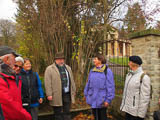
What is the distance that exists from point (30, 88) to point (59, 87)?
26.7 inches

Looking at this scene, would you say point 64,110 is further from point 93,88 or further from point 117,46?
point 117,46

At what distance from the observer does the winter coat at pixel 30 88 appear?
2.97 meters

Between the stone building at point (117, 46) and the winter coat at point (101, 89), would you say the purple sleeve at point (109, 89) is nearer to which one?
the winter coat at point (101, 89)

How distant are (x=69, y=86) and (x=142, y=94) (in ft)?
5.75

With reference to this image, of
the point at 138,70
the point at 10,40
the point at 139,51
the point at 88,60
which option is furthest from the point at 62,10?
the point at 10,40

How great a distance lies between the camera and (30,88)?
3.04 m

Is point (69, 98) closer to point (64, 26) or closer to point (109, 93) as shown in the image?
point (109, 93)

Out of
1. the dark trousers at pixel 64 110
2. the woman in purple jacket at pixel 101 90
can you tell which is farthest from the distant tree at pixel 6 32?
the woman in purple jacket at pixel 101 90

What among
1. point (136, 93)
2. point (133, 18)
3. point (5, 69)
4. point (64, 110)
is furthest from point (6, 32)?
point (136, 93)

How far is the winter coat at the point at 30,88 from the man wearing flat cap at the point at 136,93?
2.01 m

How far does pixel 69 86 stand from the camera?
3521 mm

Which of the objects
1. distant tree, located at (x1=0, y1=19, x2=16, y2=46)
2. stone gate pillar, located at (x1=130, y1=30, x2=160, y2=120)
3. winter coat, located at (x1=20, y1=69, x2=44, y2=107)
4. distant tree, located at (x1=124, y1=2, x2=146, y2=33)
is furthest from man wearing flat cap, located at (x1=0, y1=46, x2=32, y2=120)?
distant tree, located at (x1=0, y1=19, x2=16, y2=46)

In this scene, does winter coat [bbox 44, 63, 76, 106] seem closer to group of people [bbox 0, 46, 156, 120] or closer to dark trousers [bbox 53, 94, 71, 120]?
group of people [bbox 0, 46, 156, 120]

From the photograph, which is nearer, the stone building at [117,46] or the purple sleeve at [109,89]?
the purple sleeve at [109,89]
